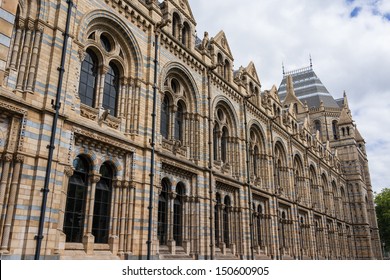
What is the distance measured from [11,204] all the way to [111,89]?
7.48 metres

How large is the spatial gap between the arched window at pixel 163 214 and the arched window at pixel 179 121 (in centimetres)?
342

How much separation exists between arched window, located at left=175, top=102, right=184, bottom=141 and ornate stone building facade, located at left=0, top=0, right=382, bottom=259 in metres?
0.09

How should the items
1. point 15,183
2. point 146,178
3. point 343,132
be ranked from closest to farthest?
point 15,183, point 146,178, point 343,132

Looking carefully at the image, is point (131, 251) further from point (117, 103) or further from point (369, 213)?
point (369, 213)

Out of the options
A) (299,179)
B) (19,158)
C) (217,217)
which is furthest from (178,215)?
(299,179)

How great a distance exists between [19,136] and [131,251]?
21.5 feet

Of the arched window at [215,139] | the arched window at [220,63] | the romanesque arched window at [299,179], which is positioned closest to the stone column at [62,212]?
the arched window at [215,139]

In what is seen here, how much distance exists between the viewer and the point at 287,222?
32469 mm

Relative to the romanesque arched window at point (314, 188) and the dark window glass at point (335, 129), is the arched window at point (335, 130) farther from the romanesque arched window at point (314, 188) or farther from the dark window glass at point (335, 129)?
the romanesque arched window at point (314, 188)

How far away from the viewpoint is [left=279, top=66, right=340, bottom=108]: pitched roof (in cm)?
6850

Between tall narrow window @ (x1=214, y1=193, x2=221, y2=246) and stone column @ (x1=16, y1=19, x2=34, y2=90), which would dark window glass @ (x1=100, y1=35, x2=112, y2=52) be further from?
tall narrow window @ (x1=214, y1=193, x2=221, y2=246)

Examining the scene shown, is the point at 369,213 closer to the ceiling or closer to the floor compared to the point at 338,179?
closer to the floor

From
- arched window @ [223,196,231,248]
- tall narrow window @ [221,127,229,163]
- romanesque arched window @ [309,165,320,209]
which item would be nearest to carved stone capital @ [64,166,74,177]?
arched window @ [223,196,231,248]

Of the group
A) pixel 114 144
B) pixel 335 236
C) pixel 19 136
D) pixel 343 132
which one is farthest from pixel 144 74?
pixel 343 132
